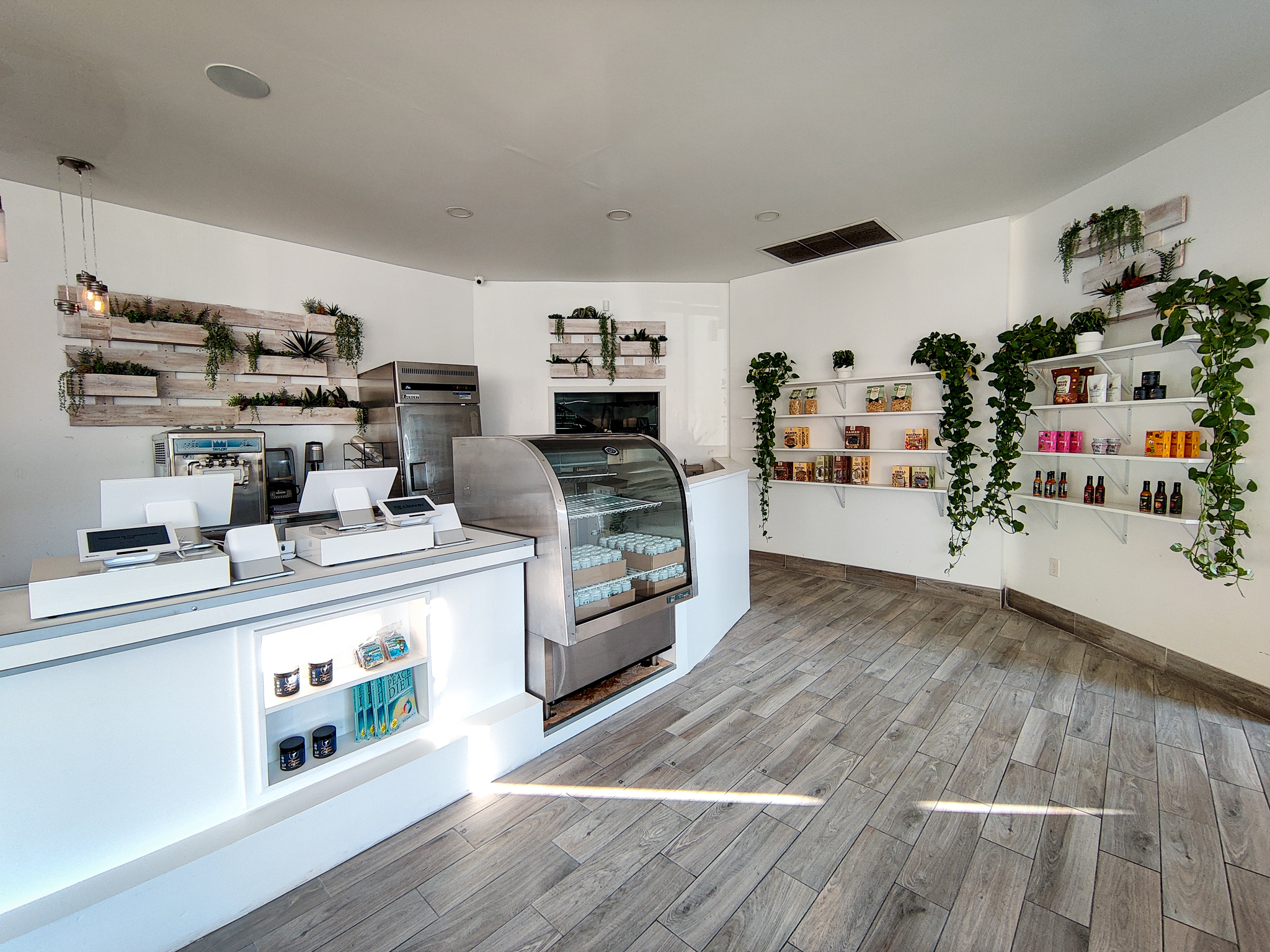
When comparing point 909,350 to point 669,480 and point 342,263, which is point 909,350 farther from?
point 342,263

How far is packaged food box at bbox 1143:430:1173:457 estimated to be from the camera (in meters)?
2.79

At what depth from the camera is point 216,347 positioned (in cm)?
368

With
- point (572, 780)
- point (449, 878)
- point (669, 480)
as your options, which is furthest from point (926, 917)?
point (669, 480)

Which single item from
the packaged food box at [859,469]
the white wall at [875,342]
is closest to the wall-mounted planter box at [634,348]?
the white wall at [875,342]

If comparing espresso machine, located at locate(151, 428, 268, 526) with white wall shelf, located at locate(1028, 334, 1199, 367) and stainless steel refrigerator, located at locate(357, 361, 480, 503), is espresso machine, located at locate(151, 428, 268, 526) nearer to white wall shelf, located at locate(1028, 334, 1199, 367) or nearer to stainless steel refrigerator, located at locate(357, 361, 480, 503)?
stainless steel refrigerator, located at locate(357, 361, 480, 503)

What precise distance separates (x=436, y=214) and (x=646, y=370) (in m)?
2.38

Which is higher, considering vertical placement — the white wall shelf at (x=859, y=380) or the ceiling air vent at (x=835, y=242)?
the ceiling air vent at (x=835, y=242)

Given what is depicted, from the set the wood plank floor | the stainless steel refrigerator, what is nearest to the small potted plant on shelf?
the wood plank floor

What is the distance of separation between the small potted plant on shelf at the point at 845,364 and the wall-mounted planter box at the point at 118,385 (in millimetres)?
4919

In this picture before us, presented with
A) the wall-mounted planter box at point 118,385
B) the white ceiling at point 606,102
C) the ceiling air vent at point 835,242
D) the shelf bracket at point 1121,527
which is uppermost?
the ceiling air vent at point 835,242

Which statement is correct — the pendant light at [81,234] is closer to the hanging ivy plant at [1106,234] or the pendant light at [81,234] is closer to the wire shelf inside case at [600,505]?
the wire shelf inside case at [600,505]

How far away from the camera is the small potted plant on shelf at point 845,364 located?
4.52m

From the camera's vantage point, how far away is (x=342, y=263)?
14.5ft

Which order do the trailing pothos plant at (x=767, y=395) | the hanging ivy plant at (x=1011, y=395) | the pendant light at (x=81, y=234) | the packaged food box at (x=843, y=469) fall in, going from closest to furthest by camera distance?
1. the pendant light at (x=81, y=234)
2. the hanging ivy plant at (x=1011, y=395)
3. the packaged food box at (x=843, y=469)
4. the trailing pothos plant at (x=767, y=395)
